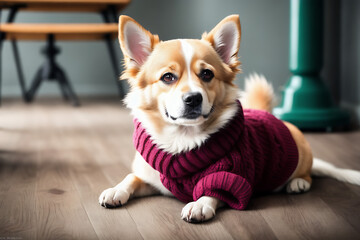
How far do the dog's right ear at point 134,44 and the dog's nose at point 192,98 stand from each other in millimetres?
259

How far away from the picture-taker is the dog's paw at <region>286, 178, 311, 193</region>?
1689 millimetres

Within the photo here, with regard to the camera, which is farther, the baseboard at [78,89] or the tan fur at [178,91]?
the baseboard at [78,89]

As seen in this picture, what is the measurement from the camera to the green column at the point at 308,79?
2.88 m

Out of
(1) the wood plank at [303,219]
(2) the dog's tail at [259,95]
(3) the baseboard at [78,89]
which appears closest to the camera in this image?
(1) the wood plank at [303,219]

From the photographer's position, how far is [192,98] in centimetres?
139

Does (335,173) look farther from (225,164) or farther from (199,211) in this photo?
(199,211)

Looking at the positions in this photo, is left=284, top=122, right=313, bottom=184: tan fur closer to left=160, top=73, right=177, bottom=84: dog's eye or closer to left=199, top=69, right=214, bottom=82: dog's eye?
left=199, top=69, right=214, bottom=82: dog's eye

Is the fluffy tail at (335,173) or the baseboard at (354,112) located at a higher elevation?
the fluffy tail at (335,173)

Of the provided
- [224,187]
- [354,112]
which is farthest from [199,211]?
[354,112]

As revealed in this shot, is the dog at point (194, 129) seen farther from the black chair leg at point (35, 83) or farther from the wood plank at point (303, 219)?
the black chair leg at point (35, 83)

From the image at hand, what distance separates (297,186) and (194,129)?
490 mm

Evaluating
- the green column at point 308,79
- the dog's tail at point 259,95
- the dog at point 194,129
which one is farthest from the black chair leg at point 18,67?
the dog at point 194,129

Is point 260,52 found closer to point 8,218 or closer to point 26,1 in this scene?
point 26,1

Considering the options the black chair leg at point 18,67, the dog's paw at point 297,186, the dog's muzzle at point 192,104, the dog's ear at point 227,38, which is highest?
the dog's ear at point 227,38
